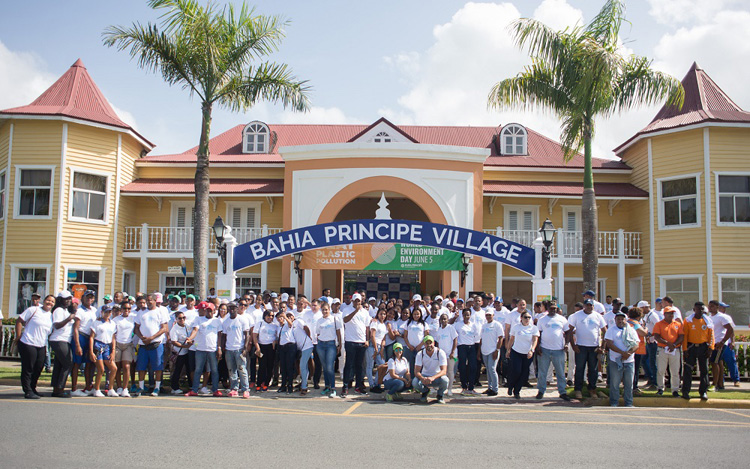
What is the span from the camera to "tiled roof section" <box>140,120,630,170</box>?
22734mm

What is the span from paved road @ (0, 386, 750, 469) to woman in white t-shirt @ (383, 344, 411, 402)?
434 mm

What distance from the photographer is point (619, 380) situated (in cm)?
1118

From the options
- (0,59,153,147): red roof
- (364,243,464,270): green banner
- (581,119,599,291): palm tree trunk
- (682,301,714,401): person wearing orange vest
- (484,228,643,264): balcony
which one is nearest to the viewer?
(682,301,714,401): person wearing orange vest

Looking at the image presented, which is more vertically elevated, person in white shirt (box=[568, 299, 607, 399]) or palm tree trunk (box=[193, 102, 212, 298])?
palm tree trunk (box=[193, 102, 212, 298])

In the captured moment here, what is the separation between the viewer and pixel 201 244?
54.4 feet

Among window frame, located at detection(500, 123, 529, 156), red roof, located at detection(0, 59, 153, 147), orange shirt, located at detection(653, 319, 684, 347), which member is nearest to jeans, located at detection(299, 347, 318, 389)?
orange shirt, located at detection(653, 319, 684, 347)

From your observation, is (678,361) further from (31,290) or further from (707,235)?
(31,290)

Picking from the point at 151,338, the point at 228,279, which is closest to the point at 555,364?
the point at 151,338

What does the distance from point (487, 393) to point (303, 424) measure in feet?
15.6

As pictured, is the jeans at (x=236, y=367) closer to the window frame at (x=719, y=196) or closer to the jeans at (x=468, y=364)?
the jeans at (x=468, y=364)

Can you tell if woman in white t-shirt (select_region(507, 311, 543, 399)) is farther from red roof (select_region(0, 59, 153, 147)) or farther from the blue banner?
red roof (select_region(0, 59, 153, 147))

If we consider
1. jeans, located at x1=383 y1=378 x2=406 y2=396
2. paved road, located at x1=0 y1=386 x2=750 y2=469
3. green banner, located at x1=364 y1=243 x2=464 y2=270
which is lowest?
paved road, located at x1=0 y1=386 x2=750 y2=469

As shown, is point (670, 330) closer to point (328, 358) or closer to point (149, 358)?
point (328, 358)

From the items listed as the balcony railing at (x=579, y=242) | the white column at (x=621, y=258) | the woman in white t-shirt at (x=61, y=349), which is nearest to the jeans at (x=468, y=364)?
the woman in white t-shirt at (x=61, y=349)
